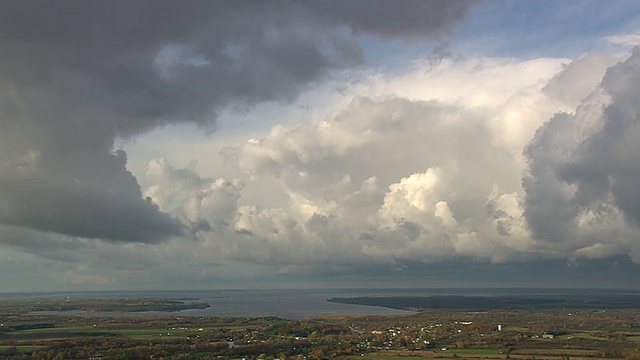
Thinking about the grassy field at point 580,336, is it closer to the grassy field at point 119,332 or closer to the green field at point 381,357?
the green field at point 381,357

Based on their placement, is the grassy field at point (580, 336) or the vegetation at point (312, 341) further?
the grassy field at point (580, 336)

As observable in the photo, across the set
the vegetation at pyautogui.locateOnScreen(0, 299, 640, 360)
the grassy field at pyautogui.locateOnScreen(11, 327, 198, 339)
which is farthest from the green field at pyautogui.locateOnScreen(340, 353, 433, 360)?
the grassy field at pyautogui.locateOnScreen(11, 327, 198, 339)

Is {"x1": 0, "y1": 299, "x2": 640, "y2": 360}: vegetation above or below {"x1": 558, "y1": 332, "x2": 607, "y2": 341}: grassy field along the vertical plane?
above

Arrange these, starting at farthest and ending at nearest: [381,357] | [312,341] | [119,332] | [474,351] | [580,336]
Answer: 1. [119,332]
2. [580,336]
3. [312,341]
4. [474,351]
5. [381,357]

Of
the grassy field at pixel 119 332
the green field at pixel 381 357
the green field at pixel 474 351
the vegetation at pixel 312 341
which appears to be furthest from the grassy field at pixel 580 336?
the grassy field at pixel 119 332

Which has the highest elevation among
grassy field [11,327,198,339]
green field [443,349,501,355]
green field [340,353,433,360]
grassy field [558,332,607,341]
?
grassy field [11,327,198,339]

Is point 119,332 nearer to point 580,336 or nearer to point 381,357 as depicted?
point 381,357

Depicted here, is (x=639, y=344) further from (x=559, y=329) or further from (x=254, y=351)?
(x=254, y=351)

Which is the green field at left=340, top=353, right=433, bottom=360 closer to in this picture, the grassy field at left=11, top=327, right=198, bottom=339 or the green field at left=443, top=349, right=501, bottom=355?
the green field at left=443, top=349, right=501, bottom=355

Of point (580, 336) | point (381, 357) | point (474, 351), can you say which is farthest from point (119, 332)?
point (580, 336)

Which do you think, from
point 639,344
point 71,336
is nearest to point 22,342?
point 71,336

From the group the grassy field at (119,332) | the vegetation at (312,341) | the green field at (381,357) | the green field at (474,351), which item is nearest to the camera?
the green field at (381,357)
